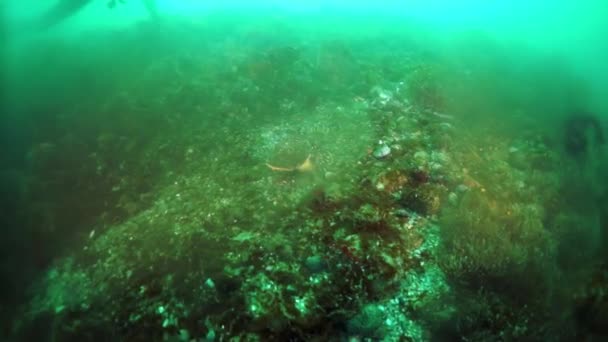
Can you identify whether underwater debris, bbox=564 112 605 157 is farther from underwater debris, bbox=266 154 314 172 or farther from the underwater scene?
underwater debris, bbox=266 154 314 172

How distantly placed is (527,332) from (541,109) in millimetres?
13564

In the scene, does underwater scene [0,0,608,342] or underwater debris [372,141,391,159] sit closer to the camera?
underwater scene [0,0,608,342]

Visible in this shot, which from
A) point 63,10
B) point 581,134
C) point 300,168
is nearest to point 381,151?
point 300,168

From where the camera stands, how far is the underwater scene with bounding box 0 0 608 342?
6.25 metres

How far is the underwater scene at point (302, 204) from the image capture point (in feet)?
20.5

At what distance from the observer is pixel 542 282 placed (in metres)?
6.86

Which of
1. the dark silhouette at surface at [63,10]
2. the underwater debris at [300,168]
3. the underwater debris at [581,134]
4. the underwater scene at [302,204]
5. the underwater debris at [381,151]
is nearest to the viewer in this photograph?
the underwater scene at [302,204]

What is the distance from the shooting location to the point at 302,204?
8508 mm

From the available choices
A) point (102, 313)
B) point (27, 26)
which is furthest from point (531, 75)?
point (27, 26)

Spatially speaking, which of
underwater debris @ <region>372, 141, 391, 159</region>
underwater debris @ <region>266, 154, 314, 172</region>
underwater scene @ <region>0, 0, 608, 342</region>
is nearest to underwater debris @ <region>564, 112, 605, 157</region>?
underwater scene @ <region>0, 0, 608, 342</region>

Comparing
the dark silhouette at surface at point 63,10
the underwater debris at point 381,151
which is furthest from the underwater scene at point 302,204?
the dark silhouette at surface at point 63,10

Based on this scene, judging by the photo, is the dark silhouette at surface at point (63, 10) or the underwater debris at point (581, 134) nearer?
the underwater debris at point (581, 134)

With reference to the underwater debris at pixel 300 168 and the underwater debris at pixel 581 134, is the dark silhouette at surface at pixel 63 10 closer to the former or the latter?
the underwater debris at pixel 300 168

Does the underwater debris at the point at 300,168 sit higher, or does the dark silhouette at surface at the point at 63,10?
the dark silhouette at surface at the point at 63,10
